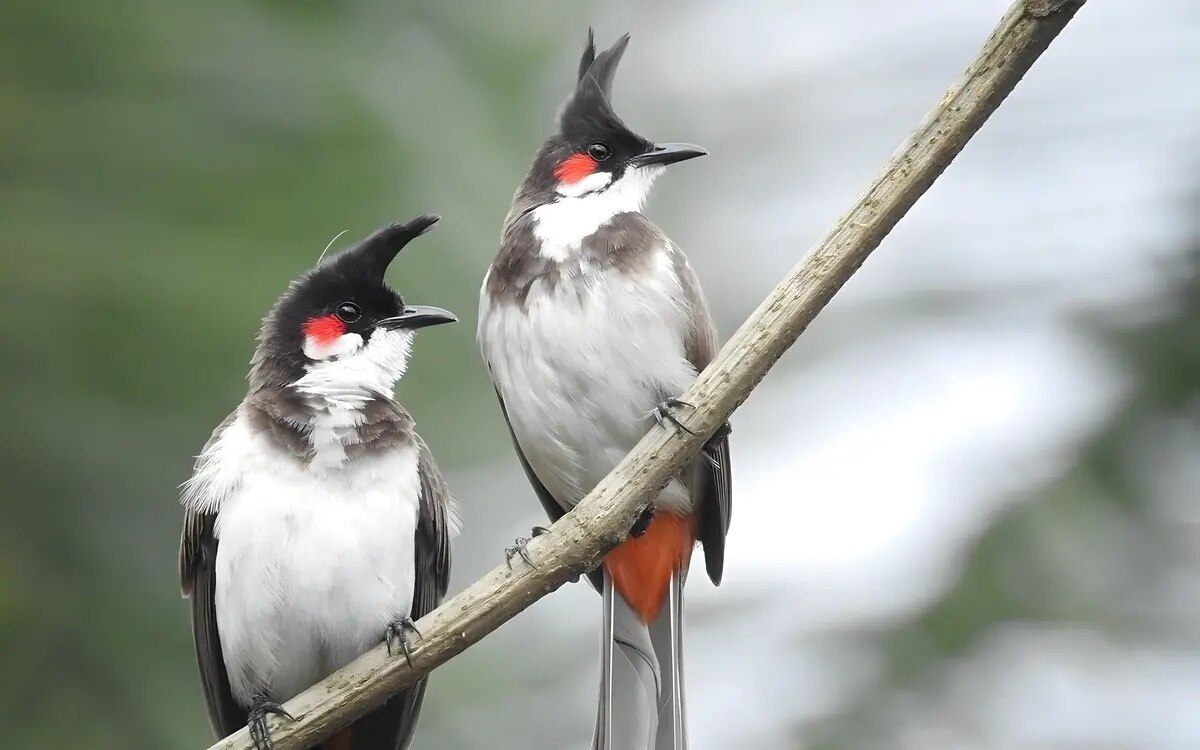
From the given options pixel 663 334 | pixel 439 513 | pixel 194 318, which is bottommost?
pixel 439 513

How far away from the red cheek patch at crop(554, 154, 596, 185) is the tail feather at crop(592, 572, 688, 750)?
3.08 ft

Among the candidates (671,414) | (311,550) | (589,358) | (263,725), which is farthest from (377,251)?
(263,725)

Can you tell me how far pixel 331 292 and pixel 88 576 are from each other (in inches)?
47.4

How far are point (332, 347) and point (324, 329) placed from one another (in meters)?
0.05

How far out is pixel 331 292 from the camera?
9.32ft

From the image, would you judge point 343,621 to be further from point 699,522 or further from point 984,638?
point 984,638

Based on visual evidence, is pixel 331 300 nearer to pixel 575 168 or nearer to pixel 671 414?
pixel 575 168

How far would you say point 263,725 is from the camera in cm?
236

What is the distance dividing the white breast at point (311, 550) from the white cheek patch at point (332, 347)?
8.5 inches

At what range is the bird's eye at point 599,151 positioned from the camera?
3062 millimetres

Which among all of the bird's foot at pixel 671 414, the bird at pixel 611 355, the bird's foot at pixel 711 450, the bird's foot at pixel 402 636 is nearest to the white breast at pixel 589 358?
the bird at pixel 611 355

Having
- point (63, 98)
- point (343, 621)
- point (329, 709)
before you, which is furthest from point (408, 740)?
point (63, 98)

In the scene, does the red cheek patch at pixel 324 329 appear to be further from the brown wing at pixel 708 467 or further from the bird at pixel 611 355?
the brown wing at pixel 708 467

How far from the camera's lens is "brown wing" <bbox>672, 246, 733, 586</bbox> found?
295 cm
